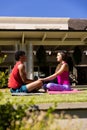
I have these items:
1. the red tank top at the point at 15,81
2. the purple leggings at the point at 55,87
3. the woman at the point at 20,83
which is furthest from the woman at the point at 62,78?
the red tank top at the point at 15,81

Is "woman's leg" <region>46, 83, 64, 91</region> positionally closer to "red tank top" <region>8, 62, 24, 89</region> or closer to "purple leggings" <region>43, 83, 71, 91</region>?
"purple leggings" <region>43, 83, 71, 91</region>

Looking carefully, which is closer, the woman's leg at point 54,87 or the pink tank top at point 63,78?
the woman's leg at point 54,87

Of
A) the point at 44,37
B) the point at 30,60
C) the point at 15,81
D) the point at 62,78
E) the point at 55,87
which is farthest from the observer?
the point at 44,37

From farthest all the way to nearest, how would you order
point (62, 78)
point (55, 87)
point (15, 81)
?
point (62, 78)
point (55, 87)
point (15, 81)

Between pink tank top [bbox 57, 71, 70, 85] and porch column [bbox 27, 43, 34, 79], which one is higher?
porch column [bbox 27, 43, 34, 79]

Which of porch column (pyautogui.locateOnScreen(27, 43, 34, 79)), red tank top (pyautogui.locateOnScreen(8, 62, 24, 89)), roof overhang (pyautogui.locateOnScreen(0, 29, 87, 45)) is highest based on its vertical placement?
roof overhang (pyautogui.locateOnScreen(0, 29, 87, 45))

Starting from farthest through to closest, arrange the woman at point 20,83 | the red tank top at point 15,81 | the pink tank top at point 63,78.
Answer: the pink tank top at point 63,78 < the red tank top at point 15,81 < the woman at point 20,83

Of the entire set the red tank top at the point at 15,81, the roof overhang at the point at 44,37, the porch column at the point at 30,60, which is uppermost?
the roof overhang at the point at 44,37

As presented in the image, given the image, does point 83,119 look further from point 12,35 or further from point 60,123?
point 12,35

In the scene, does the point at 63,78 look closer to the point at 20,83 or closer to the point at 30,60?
the point at 20,83

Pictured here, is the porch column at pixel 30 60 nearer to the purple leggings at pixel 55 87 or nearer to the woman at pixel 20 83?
the purple leggings at pixel 55 87

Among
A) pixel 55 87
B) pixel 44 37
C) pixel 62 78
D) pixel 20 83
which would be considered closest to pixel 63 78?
pixel 62 78

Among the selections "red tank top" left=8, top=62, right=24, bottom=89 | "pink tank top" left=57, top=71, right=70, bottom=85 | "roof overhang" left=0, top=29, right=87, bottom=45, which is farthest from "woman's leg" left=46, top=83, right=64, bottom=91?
"roof overhang" left=0, top=29, right=87, bottom=45

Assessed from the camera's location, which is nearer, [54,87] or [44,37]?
[54,87]
